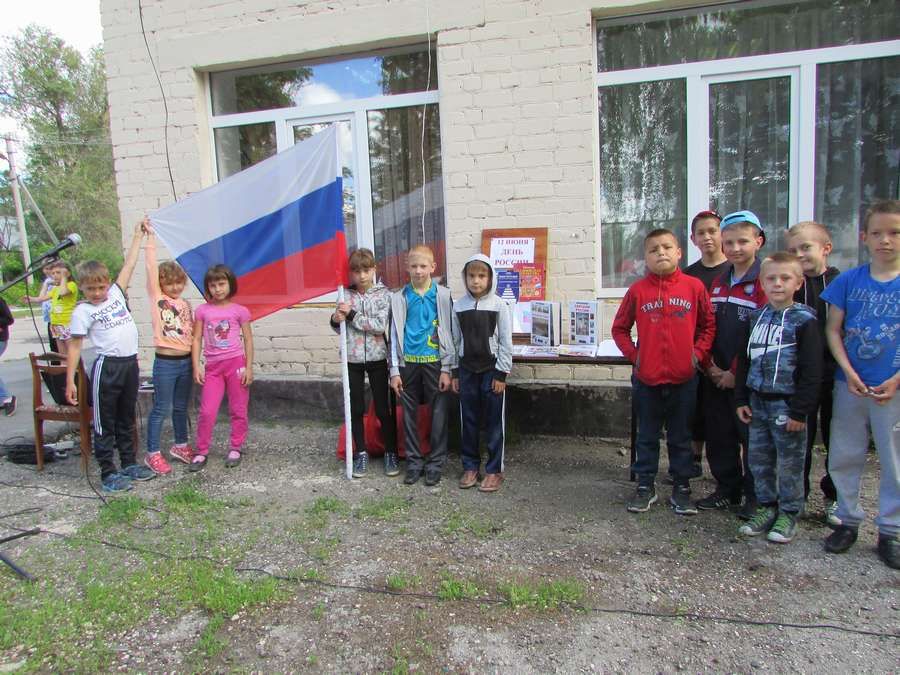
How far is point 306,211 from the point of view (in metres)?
4.32

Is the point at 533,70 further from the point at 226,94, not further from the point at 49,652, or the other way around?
the point at 49,652

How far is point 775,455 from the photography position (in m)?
3.26

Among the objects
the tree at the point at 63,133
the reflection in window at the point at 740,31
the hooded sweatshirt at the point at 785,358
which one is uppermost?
the tree at the point at 63,133

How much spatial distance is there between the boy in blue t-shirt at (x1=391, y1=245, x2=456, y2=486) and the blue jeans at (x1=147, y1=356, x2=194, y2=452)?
1.76 m

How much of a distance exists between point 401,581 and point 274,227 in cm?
275

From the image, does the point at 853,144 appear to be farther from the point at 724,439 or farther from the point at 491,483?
the point at 491,483

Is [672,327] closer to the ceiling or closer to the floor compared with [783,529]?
closer to the ceiling

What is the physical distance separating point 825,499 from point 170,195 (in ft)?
19.8

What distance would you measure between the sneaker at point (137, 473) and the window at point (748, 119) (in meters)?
3.98

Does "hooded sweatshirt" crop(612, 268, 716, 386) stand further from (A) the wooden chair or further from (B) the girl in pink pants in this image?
(A) the wooden chair

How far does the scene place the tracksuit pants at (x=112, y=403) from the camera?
13.8 feet

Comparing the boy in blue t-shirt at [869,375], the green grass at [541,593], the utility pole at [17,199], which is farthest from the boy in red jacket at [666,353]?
the utility pole at [17,199]

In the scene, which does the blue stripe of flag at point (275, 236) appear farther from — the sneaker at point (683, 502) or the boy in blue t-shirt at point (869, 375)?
the boy in blue t-shirt at point (869, 375)

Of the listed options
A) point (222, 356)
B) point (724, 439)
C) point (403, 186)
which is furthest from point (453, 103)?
point (724, 439)
